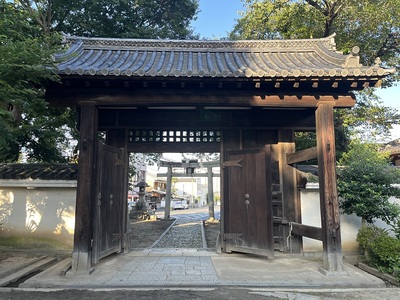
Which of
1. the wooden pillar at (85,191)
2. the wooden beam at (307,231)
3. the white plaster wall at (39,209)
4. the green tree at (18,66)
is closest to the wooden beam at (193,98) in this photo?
the wooden pillar at (85,191)

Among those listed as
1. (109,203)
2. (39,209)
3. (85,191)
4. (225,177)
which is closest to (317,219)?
(225,177)

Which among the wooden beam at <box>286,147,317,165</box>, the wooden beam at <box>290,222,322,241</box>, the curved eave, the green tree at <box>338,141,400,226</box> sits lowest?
the wooden beam at <box>290,222,322,241</box>

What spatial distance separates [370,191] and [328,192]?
1407mm

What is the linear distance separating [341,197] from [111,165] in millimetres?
4846

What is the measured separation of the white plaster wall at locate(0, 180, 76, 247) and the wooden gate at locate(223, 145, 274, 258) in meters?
3.62

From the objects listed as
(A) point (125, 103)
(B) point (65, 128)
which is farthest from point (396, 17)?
(B) point (65, 128)

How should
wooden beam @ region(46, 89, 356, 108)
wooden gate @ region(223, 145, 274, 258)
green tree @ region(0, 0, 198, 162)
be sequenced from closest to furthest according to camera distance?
wooden beam @ region(46, 89, 356, 108) → wooden gate @ region(223, 145, 274, 258) → green tree @ region(0, 0, 198, 162)

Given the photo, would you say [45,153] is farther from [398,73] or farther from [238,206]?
[398,73]

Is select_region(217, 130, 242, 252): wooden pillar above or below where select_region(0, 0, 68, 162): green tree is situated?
below

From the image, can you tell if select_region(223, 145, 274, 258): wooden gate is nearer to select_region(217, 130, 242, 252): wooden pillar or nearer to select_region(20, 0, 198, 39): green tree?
select_region(217, 130, 242, 252): wooden pillar

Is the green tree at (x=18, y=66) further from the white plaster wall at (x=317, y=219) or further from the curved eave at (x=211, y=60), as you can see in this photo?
the white plaster wall at (x=317, y=219)

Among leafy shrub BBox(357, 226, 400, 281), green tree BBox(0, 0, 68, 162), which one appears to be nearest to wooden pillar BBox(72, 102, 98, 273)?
green tree BBox(0, 0, 68, 162)

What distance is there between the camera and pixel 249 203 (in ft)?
20.4

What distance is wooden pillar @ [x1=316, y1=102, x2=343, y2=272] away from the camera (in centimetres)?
504
